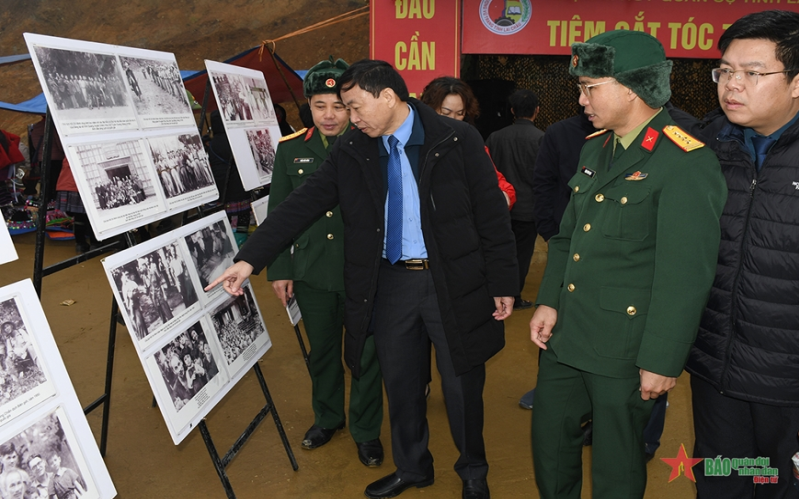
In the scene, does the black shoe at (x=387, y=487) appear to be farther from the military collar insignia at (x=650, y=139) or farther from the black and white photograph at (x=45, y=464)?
the military collar insignia at (x=650, y=139)

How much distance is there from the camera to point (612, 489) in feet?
6.47

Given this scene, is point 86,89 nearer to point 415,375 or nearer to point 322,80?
point 322,80

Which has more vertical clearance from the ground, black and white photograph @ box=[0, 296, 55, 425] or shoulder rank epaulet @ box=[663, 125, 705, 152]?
shoulder rank epaulet @ box=[663, 125, 705, 152]

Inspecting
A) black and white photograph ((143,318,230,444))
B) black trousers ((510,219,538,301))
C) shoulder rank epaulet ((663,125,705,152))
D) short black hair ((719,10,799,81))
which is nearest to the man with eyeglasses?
short black hair ((719,10,799,81))

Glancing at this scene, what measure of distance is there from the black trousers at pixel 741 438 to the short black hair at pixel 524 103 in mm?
3165

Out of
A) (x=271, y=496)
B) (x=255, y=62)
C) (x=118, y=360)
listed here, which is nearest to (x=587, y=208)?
(x=271, y=496)

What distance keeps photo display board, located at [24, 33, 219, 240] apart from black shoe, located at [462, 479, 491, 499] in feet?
5.36

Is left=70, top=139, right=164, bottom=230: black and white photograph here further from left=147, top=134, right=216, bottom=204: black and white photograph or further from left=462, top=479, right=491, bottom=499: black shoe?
left=462, top=479, right=491, bottom=499: black shoe

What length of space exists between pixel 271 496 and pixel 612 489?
1.50 m

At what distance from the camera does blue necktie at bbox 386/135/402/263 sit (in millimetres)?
2383

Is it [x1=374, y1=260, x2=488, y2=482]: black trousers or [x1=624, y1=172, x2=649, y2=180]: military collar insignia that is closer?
[x1=624, y1=172, x2=649, y2=180]: military collar insignia

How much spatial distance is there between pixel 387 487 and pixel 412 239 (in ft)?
3.64

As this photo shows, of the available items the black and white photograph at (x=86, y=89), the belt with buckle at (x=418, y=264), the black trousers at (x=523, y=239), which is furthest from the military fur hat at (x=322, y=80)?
the black trousers at (x=523, y=239)

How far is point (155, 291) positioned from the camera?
216cm
